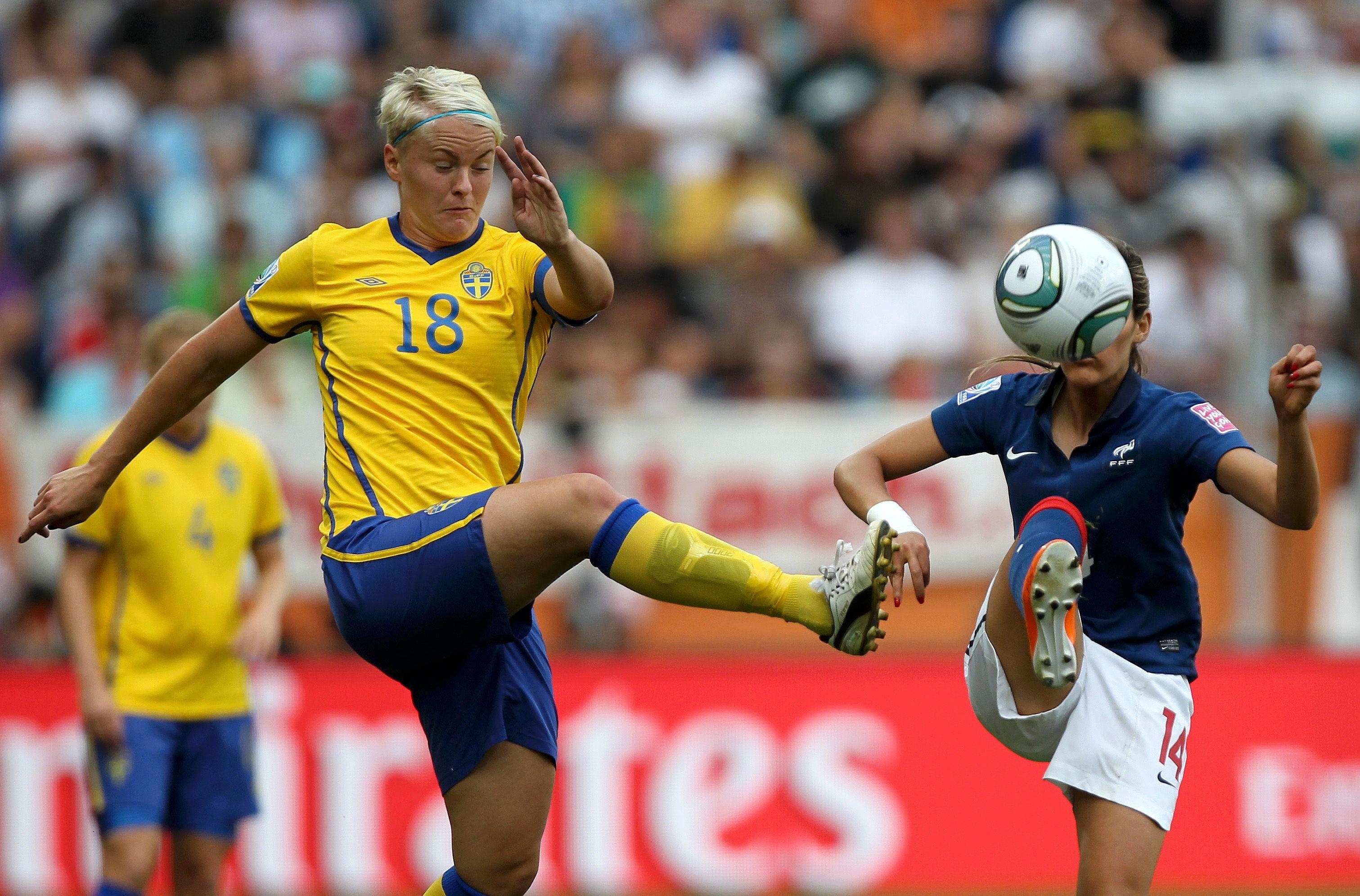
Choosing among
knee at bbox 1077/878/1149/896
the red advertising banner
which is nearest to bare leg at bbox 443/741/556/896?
knee at bbox 1077/878/1149/896

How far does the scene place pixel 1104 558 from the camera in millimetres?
4895

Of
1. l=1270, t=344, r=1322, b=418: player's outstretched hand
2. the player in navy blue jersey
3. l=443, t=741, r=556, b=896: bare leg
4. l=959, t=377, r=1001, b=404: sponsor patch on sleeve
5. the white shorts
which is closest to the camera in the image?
l=1270, t=344, r=1322, b=418: player's outstretched hand

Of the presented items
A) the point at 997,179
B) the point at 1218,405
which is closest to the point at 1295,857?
the point at 1218,405

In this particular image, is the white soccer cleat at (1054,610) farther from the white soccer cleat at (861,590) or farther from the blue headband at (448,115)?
the blue headband at (448,115)

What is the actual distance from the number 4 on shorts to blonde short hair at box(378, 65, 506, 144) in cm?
250

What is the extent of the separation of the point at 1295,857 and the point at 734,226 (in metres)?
5.47

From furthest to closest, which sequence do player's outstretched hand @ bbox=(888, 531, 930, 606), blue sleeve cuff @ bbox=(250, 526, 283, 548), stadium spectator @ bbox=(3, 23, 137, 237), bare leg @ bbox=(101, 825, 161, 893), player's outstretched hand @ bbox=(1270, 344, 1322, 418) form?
stadium spectator @ bbox=(3, 23, 137, 237)
blue sleeve cuff @ bbox=(250, 526, 283, 548)
bare leg @ bbox=(101, 825, 161, 893)
player's outstretched hand @ bbox=(888, 531, 930, 606)
player's outstretched hand @ bbox=(1270, 344, 1322, 418)

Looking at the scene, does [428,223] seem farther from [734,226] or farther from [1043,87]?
[1043,87]

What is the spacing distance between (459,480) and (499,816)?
100cm

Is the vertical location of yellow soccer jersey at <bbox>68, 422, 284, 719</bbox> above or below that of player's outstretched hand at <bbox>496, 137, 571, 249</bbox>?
below

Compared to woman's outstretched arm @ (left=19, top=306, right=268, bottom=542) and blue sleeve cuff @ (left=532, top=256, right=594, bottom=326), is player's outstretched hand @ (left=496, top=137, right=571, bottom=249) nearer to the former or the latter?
blue sleeve cuff @ (left=532, top=256, right=594, bottom=326)

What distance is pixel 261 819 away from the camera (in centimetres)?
938

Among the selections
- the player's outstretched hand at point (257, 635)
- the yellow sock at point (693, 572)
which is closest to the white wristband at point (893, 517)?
the yellow sock at point (693, 572)

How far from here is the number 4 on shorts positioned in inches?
192
